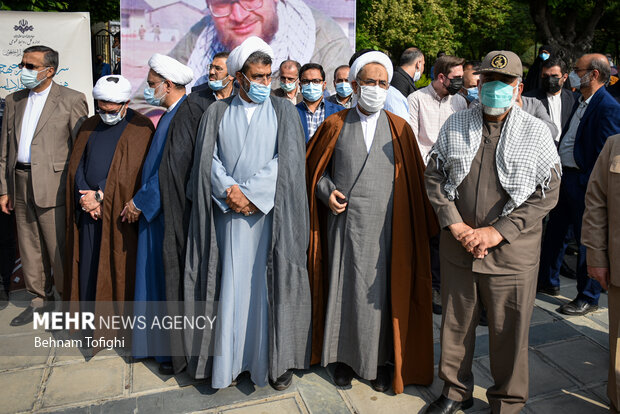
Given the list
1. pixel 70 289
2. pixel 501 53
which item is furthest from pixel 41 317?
pixel 501 53

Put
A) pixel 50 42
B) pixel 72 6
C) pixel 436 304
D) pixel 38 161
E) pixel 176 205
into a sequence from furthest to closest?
pixel 72 6, pixel 50 42, pixel 436 304, pixel 38 161, pixel 176 205

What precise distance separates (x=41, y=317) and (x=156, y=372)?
4.87 feet

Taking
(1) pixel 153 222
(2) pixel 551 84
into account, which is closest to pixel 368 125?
(1) pixel 153 222

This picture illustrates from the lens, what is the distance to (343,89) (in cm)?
523

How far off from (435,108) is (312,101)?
3.83ft

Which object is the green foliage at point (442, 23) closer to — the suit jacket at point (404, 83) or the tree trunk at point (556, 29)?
the tree trunk at point (556, 29)

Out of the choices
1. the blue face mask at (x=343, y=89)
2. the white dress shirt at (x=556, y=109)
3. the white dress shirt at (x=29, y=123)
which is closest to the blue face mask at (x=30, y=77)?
the white dress shirt at (x=29, y=123)

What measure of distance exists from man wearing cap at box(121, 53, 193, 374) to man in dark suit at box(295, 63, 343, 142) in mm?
1486

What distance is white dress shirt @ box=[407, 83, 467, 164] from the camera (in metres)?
4.55

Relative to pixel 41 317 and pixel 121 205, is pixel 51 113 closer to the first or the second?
pixel 121 205

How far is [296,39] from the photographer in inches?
259

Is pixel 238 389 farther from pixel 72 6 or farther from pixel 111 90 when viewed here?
pixel 72 6

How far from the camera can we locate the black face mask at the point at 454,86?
4.57m

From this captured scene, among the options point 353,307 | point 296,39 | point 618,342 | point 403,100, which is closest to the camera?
point 618,342
